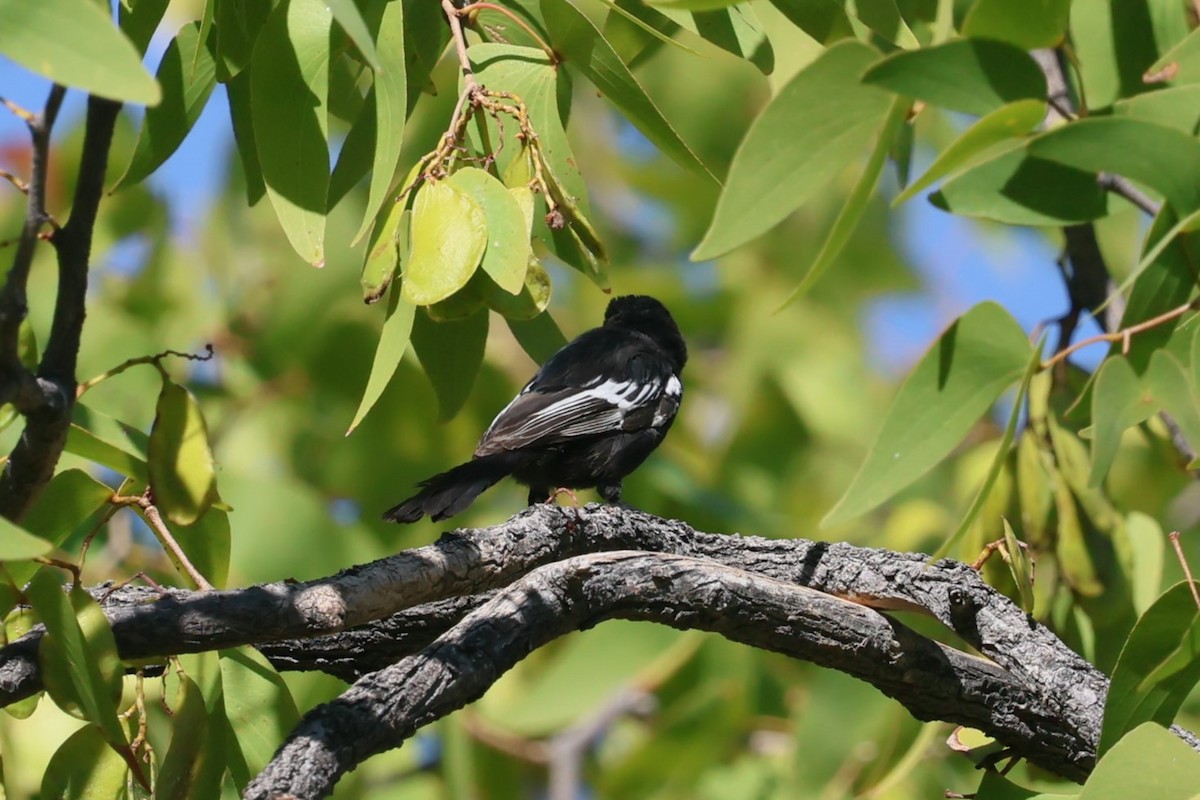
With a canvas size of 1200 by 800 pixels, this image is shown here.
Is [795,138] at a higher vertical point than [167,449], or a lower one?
higher

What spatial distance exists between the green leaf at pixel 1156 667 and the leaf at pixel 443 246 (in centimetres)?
105

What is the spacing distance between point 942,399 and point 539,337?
1.02m

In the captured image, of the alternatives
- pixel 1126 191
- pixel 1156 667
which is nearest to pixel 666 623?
pixel 1156 667

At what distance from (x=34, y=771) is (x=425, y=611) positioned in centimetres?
264

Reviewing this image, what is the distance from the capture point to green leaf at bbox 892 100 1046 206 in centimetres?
153

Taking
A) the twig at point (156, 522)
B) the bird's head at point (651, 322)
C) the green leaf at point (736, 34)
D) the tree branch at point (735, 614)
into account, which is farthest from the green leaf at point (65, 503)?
the bird's head at point (651, 322)

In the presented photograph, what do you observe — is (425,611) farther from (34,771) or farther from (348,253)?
(348,253)

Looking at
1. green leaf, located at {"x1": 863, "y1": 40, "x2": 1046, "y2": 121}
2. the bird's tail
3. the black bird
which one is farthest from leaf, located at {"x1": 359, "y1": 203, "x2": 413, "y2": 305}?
the black bird

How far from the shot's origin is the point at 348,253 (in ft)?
17.7

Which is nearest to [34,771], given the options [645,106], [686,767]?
[686,767]

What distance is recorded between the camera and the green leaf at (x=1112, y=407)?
157 centimetres

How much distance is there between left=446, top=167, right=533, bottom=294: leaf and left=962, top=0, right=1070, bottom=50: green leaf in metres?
0.65

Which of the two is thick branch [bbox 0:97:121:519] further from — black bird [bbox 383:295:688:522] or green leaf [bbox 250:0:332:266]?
black bird [bbox 383:295:688:522]

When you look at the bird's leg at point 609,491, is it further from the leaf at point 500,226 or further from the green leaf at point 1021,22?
the green leaf at point 1021,22
